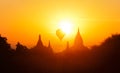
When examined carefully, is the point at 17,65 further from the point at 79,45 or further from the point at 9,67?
the point at 79,45

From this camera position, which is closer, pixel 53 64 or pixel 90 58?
pixel 90 58

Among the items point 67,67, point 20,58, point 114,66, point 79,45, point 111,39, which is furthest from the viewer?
point 79,45

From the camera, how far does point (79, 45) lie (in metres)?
134

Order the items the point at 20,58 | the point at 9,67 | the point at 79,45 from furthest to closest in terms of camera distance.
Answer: the point at 79,45 → the point at 20,58 → the point at 9,67

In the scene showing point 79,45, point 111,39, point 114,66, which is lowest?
point 114,66

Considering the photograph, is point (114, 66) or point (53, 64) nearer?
→ point (114, 66)

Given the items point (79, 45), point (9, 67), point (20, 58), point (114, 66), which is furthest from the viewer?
point (79, 45)

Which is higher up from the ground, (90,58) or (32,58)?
(32,58)

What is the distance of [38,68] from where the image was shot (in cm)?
8006

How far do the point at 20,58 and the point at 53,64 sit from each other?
6064 mm

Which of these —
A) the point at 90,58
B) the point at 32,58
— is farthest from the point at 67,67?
the point at 32,58

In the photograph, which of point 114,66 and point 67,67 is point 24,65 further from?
point 114,66

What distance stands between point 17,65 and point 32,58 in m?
9.19

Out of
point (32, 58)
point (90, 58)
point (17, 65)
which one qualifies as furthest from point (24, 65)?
point (90, 58)
